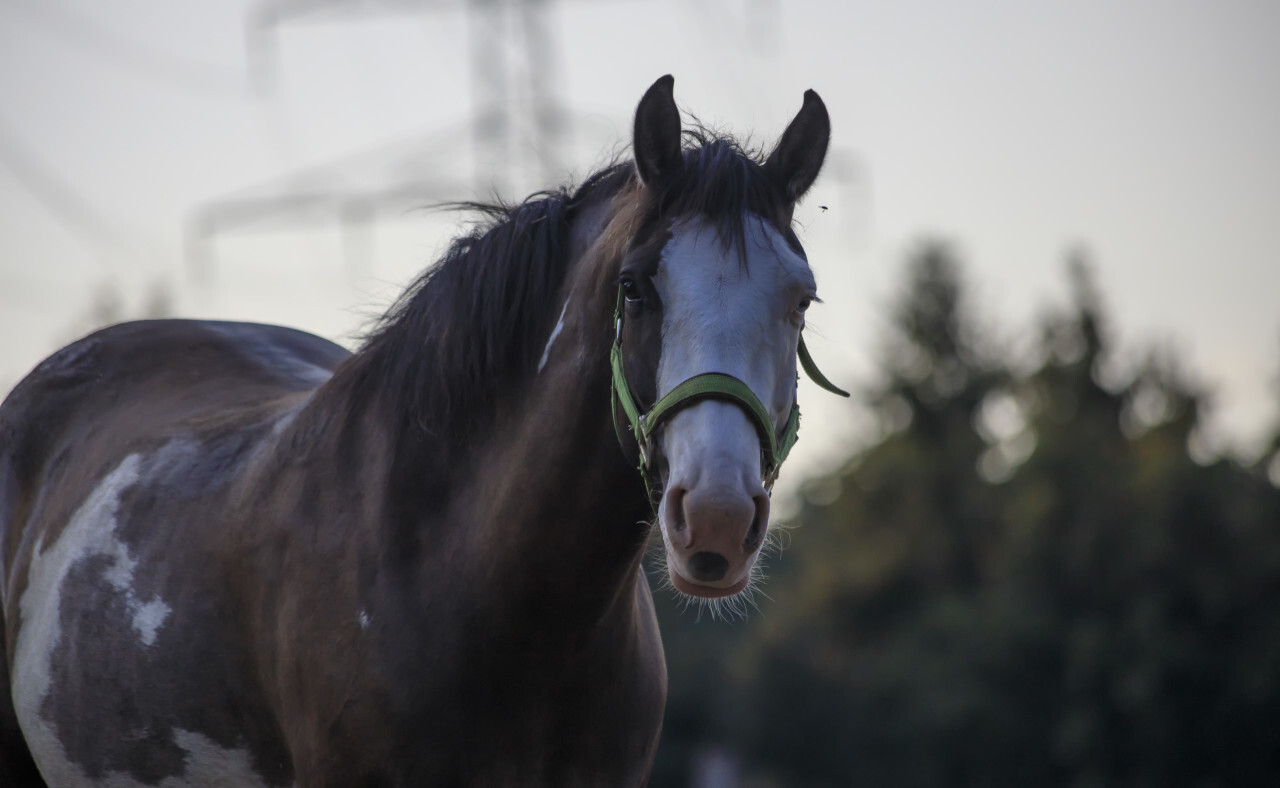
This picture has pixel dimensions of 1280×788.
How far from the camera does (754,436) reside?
273cm

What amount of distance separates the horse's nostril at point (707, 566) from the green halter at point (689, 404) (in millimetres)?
261

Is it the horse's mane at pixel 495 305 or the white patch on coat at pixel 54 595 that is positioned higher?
the horse's mane at pixel 495 305

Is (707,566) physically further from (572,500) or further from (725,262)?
(725,262)

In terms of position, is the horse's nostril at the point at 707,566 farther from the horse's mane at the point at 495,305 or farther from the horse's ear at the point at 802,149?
the horse's ear at the point at 802,149

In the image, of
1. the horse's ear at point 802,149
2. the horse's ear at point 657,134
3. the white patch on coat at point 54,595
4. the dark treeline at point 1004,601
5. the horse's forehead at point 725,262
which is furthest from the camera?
the dark treeline at point 1004,601

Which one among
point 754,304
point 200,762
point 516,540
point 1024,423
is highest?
point 1024,423

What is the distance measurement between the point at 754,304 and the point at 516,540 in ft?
2.59

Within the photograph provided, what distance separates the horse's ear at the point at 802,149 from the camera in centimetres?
320

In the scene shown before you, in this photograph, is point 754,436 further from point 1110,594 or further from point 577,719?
point 1110,594

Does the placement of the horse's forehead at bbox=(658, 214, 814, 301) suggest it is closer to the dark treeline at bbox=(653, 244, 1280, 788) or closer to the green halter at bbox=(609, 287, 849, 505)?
the green halter at bbox=(609, 287, 849, 505)

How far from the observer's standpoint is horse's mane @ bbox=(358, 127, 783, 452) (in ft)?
10.6

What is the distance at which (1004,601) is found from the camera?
3259 centimetres

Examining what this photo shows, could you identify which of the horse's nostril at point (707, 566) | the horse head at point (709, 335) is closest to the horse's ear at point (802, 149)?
the horse head at point (709, 335)

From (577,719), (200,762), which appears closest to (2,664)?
(200,762)
